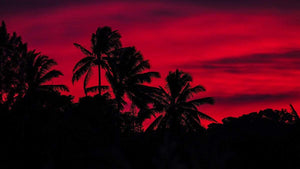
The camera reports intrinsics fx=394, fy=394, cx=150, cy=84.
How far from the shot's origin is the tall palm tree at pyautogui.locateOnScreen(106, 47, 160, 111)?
34906 mm

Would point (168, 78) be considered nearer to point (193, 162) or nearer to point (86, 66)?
point (86, 66)

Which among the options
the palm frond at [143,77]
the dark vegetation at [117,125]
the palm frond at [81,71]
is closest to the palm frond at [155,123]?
the dark vegetation at [117,125]

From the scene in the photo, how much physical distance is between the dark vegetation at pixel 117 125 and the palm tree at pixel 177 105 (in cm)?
9

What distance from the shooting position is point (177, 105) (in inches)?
1416

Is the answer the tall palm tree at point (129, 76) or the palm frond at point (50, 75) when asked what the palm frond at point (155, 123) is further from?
the palm frond at point (50, 75)

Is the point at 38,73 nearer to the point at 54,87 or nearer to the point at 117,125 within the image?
the point at 54,87

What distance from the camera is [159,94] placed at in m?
36.2

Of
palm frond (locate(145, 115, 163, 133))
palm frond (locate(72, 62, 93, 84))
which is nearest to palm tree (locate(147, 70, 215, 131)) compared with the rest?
palm frond (locate(145, 115, 163, 133))

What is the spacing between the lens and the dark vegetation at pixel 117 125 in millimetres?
2297

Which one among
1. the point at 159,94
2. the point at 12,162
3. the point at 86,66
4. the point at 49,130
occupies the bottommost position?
the point at 12,162

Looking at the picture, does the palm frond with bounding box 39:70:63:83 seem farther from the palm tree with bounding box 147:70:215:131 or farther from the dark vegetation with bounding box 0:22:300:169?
the palm tree with bounding box 147:70:215:131

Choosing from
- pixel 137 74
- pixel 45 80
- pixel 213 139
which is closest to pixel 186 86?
pixel 137 74

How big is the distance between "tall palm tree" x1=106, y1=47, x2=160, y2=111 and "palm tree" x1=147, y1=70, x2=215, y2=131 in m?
1.50

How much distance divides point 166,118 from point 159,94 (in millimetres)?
2405
